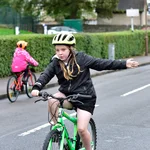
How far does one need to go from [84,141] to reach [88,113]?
34cm

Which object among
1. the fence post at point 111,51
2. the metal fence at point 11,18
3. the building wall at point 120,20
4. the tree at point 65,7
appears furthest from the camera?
the building wall at point 120,20

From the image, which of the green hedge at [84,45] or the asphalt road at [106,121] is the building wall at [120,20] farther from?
the asphalt road at [106,121]

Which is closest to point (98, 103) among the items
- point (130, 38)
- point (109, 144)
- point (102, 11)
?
point (109, 144)

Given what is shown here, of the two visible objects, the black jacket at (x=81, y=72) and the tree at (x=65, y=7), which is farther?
the tree at (x=65, y=7)

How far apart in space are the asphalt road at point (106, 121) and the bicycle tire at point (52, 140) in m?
2.22

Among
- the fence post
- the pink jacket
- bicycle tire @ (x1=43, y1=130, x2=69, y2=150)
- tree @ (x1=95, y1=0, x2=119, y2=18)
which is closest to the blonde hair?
bicycle tire @ (x1=43, y1=130, x2=69, y2=150)

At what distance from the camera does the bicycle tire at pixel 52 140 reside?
18.1 feet

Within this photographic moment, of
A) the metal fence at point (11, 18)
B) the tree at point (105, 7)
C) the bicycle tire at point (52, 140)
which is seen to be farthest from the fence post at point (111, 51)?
the tree at point (105, 7)

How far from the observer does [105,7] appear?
2368 inches

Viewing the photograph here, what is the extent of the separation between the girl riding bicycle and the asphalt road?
1.94 metres

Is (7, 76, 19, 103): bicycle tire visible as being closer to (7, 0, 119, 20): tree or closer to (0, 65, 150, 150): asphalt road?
(0, 65, 150, 150): asphalt road

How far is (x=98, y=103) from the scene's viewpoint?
12.8 meters

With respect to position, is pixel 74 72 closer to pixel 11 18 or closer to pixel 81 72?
pixel 81 72

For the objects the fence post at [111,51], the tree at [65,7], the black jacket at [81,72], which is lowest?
the fence post at [111,51]
